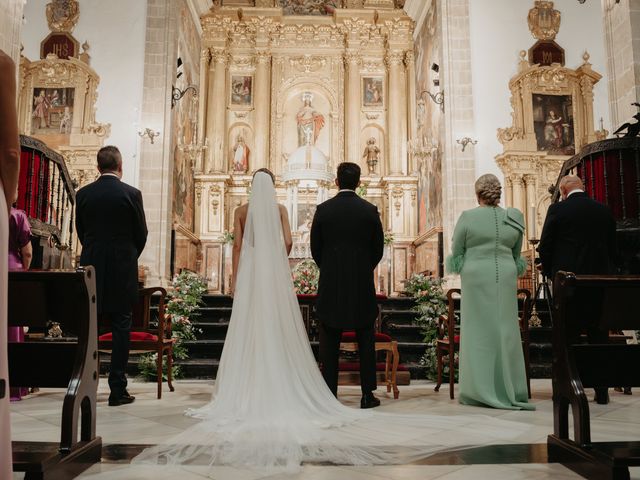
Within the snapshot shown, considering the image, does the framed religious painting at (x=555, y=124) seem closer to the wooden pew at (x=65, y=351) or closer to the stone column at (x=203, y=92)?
the stone column at (x=203, y=92)

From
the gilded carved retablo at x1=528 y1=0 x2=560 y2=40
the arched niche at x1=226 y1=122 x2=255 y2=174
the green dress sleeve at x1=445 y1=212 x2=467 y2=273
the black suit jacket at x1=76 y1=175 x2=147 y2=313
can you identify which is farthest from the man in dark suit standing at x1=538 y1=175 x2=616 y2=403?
the arched niche at x1=226 y1=122 x2=255 y2=174

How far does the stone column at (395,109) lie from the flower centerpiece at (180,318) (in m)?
9.13

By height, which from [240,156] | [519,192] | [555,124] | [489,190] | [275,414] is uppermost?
[240,156]

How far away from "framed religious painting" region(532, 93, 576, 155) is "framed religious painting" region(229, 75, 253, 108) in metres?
8.03

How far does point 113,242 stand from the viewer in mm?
4855

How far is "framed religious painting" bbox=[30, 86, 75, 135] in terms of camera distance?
12.8 meters

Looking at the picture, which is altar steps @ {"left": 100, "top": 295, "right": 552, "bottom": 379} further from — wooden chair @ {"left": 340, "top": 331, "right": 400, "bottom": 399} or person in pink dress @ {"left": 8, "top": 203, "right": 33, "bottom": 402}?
person in pink dress @ {"left": 8, "top": 203, "right": 33, "bottom": 402}

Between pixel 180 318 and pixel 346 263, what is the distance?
144 inches

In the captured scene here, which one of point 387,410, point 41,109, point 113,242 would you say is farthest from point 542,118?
point 41,109

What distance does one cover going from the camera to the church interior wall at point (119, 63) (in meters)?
12.0

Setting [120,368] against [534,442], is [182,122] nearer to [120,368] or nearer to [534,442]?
[120,368]

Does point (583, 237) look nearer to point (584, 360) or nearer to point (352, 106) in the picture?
point (584, 360)

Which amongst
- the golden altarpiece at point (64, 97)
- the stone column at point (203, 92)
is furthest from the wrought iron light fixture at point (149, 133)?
the stone column at point (203, 92)

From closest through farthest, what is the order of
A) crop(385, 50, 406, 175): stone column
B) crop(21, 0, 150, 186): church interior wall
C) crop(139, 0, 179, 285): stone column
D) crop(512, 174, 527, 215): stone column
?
1. crop(139, 0, 179, 285): stone column
2. crop(21, 0, 150, 186): church interior wall
3. crop(512, 174, 527, 215): stone column
4. crop(385, 50, 406, 175): stone column
